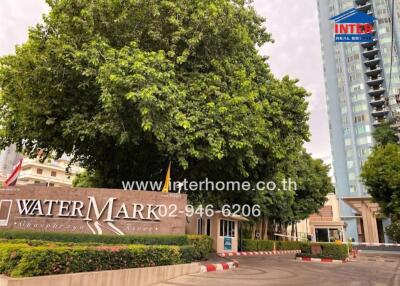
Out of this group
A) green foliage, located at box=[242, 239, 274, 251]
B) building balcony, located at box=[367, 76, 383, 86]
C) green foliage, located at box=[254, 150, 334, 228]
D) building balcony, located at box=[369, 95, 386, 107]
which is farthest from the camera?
building balcony, located at box=[367, 76, 383, 86]

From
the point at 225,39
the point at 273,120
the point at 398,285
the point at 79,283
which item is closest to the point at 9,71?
the point at 225,39

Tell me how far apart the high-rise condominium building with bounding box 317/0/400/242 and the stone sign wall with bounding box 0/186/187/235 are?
4746 cm

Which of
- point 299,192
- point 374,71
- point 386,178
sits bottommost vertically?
point 386,178

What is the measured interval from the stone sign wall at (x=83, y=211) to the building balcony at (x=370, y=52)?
58741mm

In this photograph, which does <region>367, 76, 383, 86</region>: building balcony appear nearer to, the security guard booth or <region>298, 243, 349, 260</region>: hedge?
the security guard booth

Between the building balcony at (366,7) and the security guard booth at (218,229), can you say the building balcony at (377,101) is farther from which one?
the security guard booth at (218,229)

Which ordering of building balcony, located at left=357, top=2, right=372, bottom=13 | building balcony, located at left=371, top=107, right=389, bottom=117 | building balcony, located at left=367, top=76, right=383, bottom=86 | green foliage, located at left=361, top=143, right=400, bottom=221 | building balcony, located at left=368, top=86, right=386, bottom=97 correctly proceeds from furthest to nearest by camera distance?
building balcony, located at left=357, top=2, right=372, bottom=13 < building balcony, located at left=367, top=76, right=383, bottom=86 < building balcony, located at left=368, top=86, right=386, bottom=97 < building balcony, located at left=371, top=107, right=389, bottom=117 < green foliage, located at left=361, top=143, right=400, bottom=221

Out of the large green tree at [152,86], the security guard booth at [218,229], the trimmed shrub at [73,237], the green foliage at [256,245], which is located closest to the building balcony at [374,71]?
the green foliage at [256,245]

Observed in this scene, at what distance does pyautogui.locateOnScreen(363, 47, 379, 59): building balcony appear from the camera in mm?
56909

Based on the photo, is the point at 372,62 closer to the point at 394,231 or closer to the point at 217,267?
the point at 394,231

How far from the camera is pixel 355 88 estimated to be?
57.2 meters

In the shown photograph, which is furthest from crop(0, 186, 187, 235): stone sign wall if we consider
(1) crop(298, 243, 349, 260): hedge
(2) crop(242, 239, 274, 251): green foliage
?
(2) crop(242, 239, 274, 251): green foliage

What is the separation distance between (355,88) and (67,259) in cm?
6041

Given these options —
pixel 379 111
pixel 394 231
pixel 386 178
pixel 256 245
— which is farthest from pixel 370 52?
pixel 256 245
